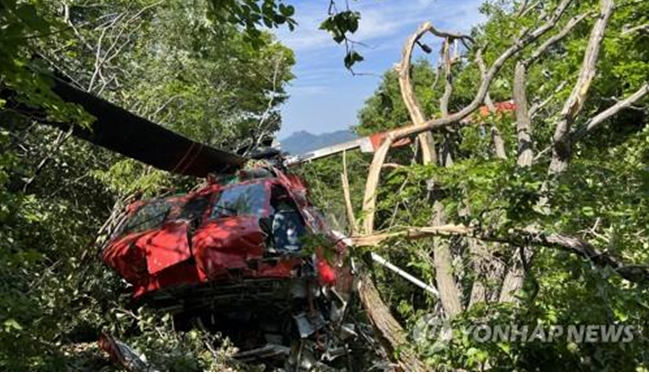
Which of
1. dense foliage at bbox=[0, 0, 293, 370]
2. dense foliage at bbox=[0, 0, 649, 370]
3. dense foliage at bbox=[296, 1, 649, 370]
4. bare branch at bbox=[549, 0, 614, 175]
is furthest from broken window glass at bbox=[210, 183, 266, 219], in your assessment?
bare branch at bbox=[549, 0, 614, 175]

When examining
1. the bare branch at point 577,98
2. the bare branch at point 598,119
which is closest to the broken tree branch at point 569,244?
the bare branch at point 577,98

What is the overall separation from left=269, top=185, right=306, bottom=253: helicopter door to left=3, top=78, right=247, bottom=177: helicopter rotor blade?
98 centimetres

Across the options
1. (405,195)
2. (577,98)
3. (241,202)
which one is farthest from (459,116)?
(241,202)

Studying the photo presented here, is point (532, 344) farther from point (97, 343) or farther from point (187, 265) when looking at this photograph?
point (97, 343)

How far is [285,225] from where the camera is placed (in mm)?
6363

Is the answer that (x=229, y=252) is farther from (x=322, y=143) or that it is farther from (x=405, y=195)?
(x=322, y=143)

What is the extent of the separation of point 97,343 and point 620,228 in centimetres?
532

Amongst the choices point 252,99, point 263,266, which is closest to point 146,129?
point 263,266

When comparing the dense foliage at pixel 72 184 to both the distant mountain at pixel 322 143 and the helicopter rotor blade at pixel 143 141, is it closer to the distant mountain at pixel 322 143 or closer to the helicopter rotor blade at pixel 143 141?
the helicopter rotor blade at pixel 143 141

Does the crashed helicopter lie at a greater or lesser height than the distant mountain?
lesser

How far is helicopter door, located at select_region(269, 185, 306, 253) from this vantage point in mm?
6212

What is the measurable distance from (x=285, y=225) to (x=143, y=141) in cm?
165

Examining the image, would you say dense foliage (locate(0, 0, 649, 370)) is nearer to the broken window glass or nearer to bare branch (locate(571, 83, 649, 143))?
bare branch (locate(571, 83, 649, 143))

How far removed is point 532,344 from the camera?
331 cm
